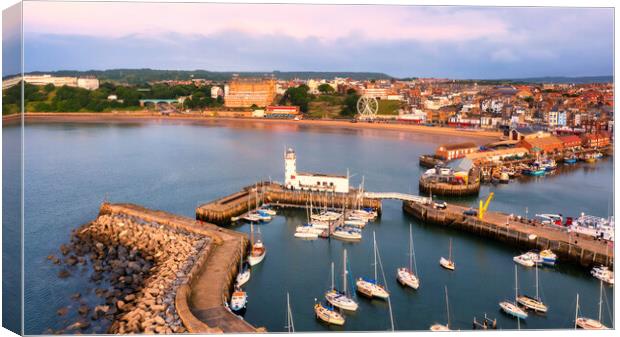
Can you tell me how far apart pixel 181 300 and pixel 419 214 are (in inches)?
210

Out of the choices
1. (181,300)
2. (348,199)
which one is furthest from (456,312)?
(348,199)

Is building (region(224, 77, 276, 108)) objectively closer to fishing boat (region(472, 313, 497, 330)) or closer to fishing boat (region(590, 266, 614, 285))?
fishing boat (region(590, 266, 614, 285))

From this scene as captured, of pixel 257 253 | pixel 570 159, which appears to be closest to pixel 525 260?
pixel 257 253

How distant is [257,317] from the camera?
18.4ft

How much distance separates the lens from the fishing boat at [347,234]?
27.1ft

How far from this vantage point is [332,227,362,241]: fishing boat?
27.1 feet

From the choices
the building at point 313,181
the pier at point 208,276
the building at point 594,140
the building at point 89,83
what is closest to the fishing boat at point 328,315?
the pier at point 208,276

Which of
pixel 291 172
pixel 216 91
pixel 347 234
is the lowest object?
pixel 347 234

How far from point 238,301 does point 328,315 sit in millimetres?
938

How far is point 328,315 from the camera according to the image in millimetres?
5496

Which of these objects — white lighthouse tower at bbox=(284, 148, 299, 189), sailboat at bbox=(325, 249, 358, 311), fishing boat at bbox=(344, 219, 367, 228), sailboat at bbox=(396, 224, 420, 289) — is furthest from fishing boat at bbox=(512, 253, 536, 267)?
white lighthouse tower at bbox=(284, 148, 299, 189)

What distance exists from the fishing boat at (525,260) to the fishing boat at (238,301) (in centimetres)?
359

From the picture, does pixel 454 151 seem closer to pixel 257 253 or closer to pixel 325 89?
pixel 257 253

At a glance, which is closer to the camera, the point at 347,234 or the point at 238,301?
the point at 238,301
